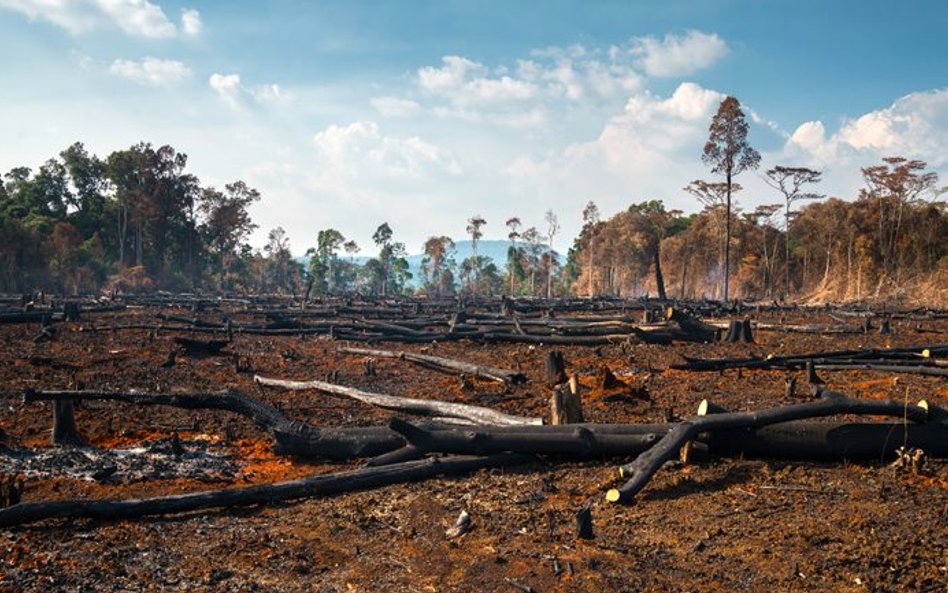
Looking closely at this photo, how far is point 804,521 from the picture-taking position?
5828 mm

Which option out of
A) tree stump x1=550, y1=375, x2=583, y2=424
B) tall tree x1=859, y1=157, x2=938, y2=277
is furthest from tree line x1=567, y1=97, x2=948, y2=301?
tree stump x1=550, y1=375, x2=583, y2=424

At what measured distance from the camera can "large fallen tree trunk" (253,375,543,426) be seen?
9.16m

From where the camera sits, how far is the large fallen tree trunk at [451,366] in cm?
1373

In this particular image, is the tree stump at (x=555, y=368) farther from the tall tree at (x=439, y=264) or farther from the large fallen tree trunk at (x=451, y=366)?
the tall tree at (x=439, y=264)

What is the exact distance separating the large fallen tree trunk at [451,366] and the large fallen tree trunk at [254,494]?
5733mm

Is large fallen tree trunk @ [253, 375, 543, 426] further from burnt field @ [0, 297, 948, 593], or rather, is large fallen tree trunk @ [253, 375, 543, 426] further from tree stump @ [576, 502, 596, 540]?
tree stump @ [576, 502, 596, 540]

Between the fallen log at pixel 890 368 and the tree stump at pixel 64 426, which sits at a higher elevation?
the fallen log at pixel 890 368

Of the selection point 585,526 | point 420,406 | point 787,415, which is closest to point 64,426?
point 420,406

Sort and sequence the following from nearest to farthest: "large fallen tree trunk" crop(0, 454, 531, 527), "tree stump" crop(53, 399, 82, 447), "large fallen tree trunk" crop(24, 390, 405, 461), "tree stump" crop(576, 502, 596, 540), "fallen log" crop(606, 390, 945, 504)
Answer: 1. "tree stump" crop(576, 502, 596, 540)
2. "large fallen tree trunk" crop(0, 454, 531, 527)
3. "fallen log" crop(606, 390, 945, 504)
4. "large fallen tree trunk" crop(24, 390, 405, 461)
5. "tree stump" crop(53, 399, 82, 447)

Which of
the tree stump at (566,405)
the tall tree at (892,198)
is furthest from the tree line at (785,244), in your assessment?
the tree stump at (566,405)

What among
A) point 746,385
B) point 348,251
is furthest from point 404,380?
point 348,251

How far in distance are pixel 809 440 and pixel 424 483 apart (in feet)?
14.1

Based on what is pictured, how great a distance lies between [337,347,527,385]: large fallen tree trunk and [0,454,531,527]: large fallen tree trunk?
573 cm

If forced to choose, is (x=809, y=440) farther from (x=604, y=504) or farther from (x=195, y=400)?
(x=195, y=400)
